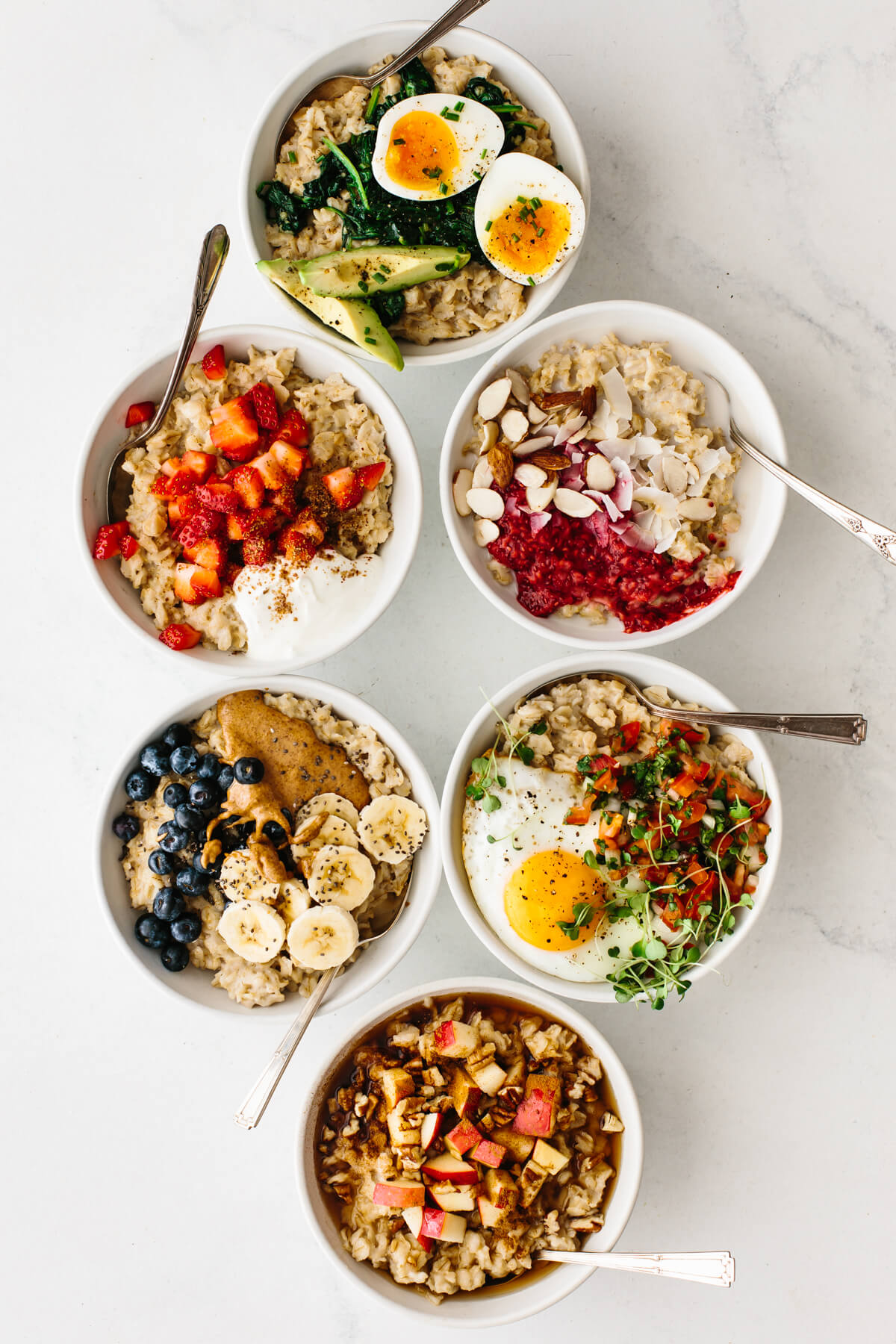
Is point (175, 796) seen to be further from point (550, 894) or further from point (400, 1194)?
point (400, 1194)

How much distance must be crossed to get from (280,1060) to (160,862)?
2.17 feet

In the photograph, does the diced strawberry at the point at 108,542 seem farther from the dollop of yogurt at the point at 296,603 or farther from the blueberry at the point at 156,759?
Answer: the blueberry at the point at 156,759

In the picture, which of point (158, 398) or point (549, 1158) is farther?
point (158, 398)

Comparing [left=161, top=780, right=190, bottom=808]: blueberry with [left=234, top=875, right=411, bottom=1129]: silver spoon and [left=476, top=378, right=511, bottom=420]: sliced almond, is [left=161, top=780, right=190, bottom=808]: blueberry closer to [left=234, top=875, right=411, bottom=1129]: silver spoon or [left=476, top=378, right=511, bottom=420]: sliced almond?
[left=234, top=875, right=411, bottom=1129]: silver spoon

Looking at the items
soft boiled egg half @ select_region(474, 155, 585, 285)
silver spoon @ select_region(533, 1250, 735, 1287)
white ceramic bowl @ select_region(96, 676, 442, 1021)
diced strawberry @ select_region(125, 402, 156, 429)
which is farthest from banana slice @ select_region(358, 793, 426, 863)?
soft boiled egg half @ select_region(474, 155, 585, 285)

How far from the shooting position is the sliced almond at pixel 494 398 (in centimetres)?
268

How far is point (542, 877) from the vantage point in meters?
2.60

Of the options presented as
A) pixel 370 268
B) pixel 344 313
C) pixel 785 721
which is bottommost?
pixel 785 721

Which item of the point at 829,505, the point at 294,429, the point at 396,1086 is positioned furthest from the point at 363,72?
the point at 396,1086

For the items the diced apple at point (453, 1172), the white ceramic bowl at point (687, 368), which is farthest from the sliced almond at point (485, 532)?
the diced apple at point (453, 1172)

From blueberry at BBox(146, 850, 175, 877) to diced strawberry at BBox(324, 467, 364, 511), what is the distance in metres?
1.12

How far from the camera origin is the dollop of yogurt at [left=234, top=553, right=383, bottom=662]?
263 cm

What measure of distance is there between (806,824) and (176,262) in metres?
2.82

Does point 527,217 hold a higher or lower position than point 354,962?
higher
